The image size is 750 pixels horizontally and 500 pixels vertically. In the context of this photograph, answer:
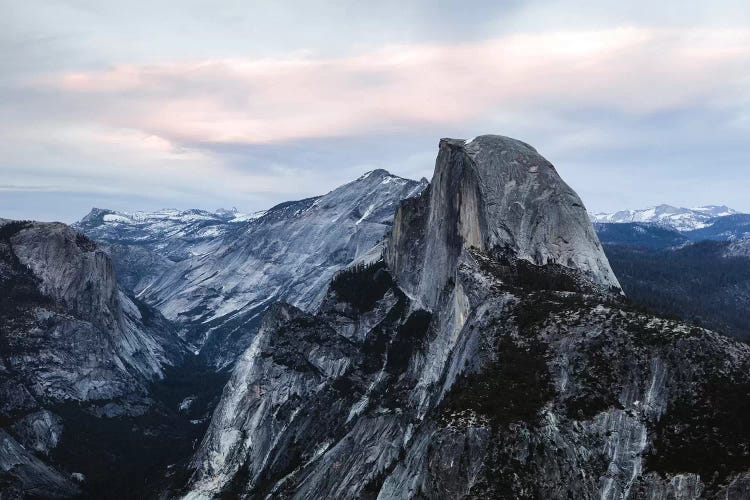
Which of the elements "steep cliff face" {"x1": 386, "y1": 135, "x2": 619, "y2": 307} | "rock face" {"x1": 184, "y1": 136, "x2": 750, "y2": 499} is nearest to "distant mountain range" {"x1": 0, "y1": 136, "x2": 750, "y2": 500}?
"rock face" {"x1": 184, "y1": 136, "x2": 750, "y2": 499}

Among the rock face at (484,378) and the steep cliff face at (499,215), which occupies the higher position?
the steep cliff face at (499,215)

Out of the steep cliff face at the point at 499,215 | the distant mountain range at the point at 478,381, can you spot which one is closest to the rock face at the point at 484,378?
the distant mountain range at the point at 478,381

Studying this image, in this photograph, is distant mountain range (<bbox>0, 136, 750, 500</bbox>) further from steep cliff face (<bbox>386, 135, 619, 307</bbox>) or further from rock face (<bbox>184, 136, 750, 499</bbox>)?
steep cliff face (<bbox>386, 135, 619, 307</bbox>)

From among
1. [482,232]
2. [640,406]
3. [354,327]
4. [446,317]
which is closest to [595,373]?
[640,406]

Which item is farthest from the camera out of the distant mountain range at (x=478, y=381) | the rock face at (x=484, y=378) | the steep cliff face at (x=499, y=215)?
the steep cliff face at (x=499, y=215)

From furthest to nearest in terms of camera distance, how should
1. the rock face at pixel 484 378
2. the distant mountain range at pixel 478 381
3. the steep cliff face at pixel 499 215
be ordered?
1. the steep cliff face at pixel 499 215
2. the distant mountain range at pixel 478 381
3. the rock face at pixel 484 378

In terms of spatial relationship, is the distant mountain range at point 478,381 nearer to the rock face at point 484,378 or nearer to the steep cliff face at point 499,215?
the rock face at point 484,378
